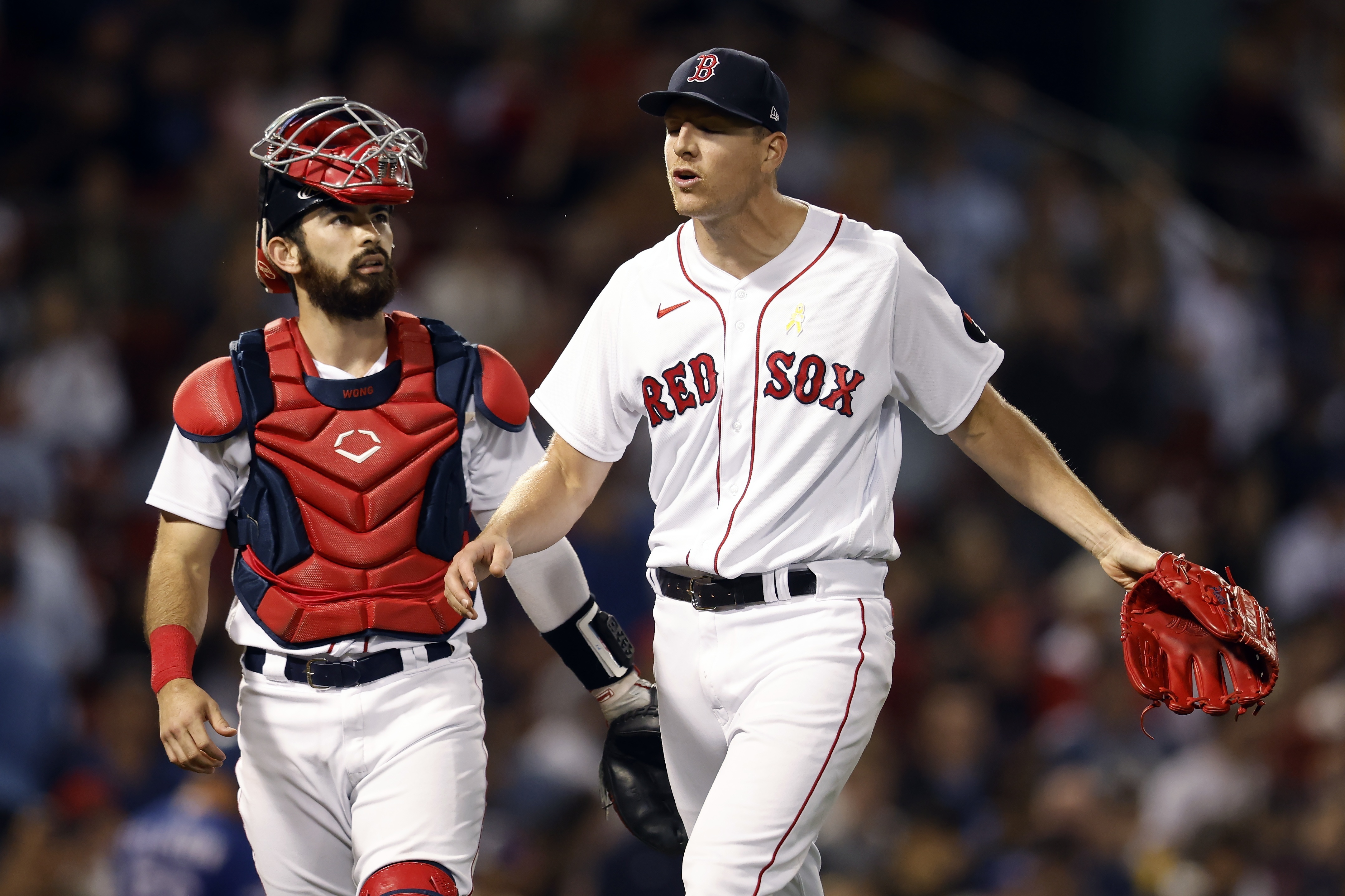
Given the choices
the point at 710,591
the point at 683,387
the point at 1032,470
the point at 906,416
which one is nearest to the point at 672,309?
the point at 683,387

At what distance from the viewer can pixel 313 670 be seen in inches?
141

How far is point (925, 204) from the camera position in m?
8.48

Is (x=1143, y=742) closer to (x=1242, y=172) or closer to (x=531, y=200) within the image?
(x=1242, y=172)

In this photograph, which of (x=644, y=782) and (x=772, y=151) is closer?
(x=772, y=151)

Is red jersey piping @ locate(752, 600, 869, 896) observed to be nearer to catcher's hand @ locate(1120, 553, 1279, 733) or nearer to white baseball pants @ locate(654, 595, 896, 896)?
white baseball pants @ locate(654, 595, 896, 896)

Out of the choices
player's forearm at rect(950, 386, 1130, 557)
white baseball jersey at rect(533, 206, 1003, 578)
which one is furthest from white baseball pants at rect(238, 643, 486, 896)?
player's forearm at rect(950, 386, 1130, 557)

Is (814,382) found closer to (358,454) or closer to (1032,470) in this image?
(1032,470)

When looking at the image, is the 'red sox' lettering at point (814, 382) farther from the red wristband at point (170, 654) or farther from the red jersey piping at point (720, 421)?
the red wristband at point (170, 654)

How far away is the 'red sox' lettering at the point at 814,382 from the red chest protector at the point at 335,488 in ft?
2.31

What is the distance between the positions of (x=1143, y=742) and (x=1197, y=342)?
2.15 metres

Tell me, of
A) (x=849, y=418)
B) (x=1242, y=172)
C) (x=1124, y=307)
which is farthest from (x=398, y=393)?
(x=1242, y=172)

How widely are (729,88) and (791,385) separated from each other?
0.65 m

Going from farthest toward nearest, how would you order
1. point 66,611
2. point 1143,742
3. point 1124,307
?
point 1124,307 → point 1143,742 → point 66,611

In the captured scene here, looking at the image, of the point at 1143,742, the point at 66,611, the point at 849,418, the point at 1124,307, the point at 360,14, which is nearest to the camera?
the point at 849,418
